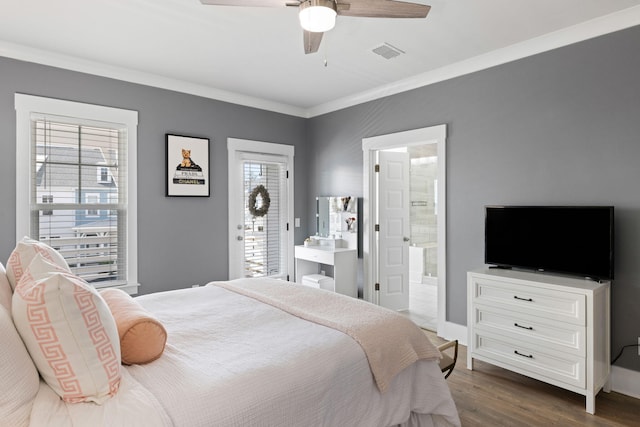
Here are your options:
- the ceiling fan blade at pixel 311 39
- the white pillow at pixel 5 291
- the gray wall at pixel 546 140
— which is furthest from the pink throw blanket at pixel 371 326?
the gray wall at pixel 546 140

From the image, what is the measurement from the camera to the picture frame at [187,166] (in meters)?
4.01

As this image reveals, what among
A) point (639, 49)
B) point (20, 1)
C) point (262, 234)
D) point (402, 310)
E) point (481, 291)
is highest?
point (20, 1)

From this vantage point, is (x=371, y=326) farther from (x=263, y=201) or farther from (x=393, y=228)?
(x=263, y=201)

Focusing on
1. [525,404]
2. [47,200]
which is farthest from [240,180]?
[525,404]

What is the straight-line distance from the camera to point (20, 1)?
249 cm

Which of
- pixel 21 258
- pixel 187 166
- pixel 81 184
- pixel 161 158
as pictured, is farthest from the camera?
pixel 187 166

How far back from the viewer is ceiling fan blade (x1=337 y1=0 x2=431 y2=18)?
75.7 inches

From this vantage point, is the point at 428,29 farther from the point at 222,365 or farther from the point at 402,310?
the point at 402,310

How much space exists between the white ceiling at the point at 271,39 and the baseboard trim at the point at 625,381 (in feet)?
8.17

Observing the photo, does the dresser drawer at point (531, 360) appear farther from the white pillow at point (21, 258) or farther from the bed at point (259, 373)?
the white pillow at point (21, 258)

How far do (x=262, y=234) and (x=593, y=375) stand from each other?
3.62 m

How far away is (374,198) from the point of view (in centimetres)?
455

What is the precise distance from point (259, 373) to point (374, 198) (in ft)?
11.0

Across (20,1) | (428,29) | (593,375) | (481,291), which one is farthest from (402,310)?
(20,1)
